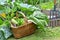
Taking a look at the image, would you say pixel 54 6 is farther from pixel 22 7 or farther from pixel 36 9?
pixel 22 7

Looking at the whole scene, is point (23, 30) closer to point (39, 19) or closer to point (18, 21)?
point (18, 21)

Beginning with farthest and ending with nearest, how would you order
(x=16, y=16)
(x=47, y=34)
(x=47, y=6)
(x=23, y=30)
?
(x=47, y=6)
(x=16, y=16)
(x=47, y=34)
(x=23, y=30)

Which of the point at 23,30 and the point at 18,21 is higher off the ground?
the point at 18,21

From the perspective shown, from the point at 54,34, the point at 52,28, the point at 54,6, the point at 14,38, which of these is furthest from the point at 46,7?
the point at 14,38

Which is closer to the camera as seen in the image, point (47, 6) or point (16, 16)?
point (16, 16)

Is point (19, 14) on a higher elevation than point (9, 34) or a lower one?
higher

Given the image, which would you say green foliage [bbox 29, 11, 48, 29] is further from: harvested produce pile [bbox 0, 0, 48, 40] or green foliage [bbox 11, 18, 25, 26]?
green foliage [bbox 11, 18, 25, 26]

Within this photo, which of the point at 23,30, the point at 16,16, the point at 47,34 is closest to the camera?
the point at 23,30

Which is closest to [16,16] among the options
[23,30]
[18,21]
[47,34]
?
[18,21]

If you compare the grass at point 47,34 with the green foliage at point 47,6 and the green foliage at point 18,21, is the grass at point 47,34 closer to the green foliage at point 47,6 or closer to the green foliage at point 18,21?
the green foliage at point 18,21

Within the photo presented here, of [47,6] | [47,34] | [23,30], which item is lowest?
[47,34]

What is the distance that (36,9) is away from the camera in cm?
334

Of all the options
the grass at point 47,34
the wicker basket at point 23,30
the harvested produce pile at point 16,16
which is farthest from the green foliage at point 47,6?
the wicker basket at point 23,30

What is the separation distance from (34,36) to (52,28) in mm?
465
